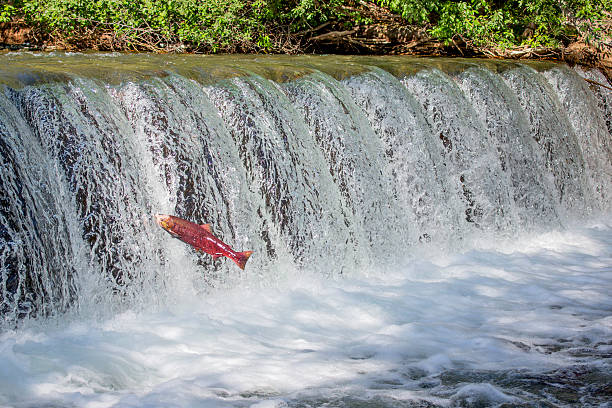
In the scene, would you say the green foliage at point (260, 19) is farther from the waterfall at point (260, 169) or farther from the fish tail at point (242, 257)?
the fish tail at point (242, 257)

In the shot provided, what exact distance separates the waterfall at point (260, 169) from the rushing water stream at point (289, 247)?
1 centimetres

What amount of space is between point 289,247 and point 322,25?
6.24 meters

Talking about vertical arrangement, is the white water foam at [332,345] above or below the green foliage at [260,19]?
below

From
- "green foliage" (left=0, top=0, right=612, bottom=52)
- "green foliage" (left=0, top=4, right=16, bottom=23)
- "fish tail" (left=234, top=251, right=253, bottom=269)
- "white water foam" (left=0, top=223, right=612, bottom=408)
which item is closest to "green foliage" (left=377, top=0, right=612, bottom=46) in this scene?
"green foliage" (left=0, top=0, right=612, bottom=52)

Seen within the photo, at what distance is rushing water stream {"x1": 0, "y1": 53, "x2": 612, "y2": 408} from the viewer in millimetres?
3352

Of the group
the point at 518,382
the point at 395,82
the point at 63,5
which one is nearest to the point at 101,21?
the point at 63,5

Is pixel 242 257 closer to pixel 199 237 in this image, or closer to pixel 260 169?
pixel 199 237

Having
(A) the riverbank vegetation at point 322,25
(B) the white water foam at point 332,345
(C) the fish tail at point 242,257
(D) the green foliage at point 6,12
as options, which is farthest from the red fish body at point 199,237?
(D) the green foliage at point 6,12

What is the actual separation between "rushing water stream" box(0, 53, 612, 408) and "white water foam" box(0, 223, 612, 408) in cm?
2

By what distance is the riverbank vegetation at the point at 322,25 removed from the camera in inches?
368

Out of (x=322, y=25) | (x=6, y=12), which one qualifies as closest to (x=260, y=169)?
(x=322, y=25)

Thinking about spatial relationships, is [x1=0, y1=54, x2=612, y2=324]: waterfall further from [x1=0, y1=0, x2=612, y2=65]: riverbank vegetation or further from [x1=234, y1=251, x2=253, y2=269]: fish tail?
[x1=0, y1=0, x2=612, y2=65]: riverbank vegetation

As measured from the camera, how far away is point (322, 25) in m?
10.3

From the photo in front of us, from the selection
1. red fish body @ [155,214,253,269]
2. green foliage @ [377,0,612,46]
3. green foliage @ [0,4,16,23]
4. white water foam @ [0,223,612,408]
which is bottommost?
white water foam @ [0,223,612,408]
